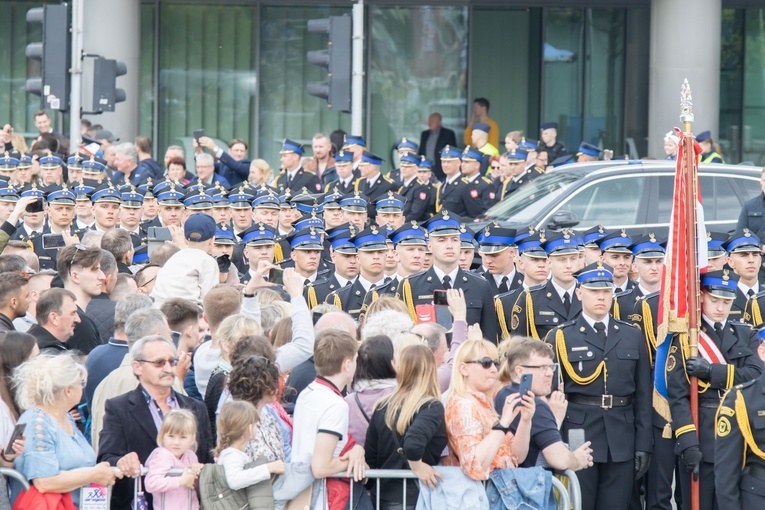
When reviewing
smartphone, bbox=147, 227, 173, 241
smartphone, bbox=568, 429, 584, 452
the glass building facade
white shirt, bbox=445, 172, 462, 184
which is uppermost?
the glass building facade

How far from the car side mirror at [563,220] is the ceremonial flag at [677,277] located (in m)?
4.54

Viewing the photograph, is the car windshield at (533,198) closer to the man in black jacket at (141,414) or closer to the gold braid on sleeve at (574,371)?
the gold braid on sleeve at (574,371)

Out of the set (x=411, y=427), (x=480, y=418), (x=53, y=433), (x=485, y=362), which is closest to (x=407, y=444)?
(x=411, y=427)

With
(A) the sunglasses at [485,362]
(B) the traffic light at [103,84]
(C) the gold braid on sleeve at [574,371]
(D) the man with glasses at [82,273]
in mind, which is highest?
(B) the traffic light at [103,84]

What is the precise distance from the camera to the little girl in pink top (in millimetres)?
6723

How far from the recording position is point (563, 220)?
13867 mm

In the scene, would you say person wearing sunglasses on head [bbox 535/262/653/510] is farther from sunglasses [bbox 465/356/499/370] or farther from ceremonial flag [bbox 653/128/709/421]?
sunglasses [bbox 465/356/499/370]

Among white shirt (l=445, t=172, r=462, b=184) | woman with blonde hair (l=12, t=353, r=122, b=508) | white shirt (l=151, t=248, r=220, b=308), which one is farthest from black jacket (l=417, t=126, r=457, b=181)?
woman with blonde hair (l=12, t=353, r=122, b=508)

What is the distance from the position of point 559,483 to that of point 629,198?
772 centimetres

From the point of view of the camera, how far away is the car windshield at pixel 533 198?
1456 centimetres

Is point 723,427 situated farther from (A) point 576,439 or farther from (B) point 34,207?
(B) point 34,207

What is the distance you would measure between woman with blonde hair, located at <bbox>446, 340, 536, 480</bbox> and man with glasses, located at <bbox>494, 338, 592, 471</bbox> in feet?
0.45

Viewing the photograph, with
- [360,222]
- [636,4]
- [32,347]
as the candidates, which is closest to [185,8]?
[636,4]

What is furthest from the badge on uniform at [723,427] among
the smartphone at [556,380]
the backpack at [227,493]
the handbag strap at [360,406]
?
the backpack at [227,493]
